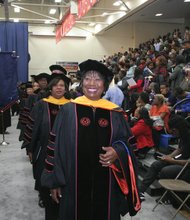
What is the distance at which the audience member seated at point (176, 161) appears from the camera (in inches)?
160

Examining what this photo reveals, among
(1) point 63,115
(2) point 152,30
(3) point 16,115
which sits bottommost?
(3) point 16,115

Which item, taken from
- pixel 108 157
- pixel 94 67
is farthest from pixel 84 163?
pixel 94 67

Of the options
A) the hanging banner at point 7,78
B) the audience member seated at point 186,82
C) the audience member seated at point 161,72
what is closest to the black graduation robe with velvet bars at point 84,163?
the audience member seated at point 186,82

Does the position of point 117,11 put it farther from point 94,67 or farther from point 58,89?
point 94,67

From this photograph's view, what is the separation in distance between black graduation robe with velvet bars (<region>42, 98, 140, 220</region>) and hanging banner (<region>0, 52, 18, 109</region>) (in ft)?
16.1

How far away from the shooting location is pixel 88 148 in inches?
88.7

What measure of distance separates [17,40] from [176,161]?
8.99 m

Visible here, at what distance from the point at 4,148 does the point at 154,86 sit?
3808mm

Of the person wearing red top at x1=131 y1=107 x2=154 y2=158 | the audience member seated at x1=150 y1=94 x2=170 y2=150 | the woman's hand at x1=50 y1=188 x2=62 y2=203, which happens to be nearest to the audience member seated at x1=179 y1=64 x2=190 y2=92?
the audience member seated at x1=150 y1=94 x2=170 y2=150

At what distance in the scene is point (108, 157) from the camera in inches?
87.1

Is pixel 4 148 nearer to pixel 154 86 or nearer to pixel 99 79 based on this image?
pixel 154 86

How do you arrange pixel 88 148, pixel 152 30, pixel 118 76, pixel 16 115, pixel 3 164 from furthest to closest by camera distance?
pixel 152 30
pixel 16 115
pixel 118 76
pixel 3 164
pixel 88 148

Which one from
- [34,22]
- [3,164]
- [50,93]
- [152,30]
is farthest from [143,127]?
[34,22]

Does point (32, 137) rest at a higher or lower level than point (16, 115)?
higher
